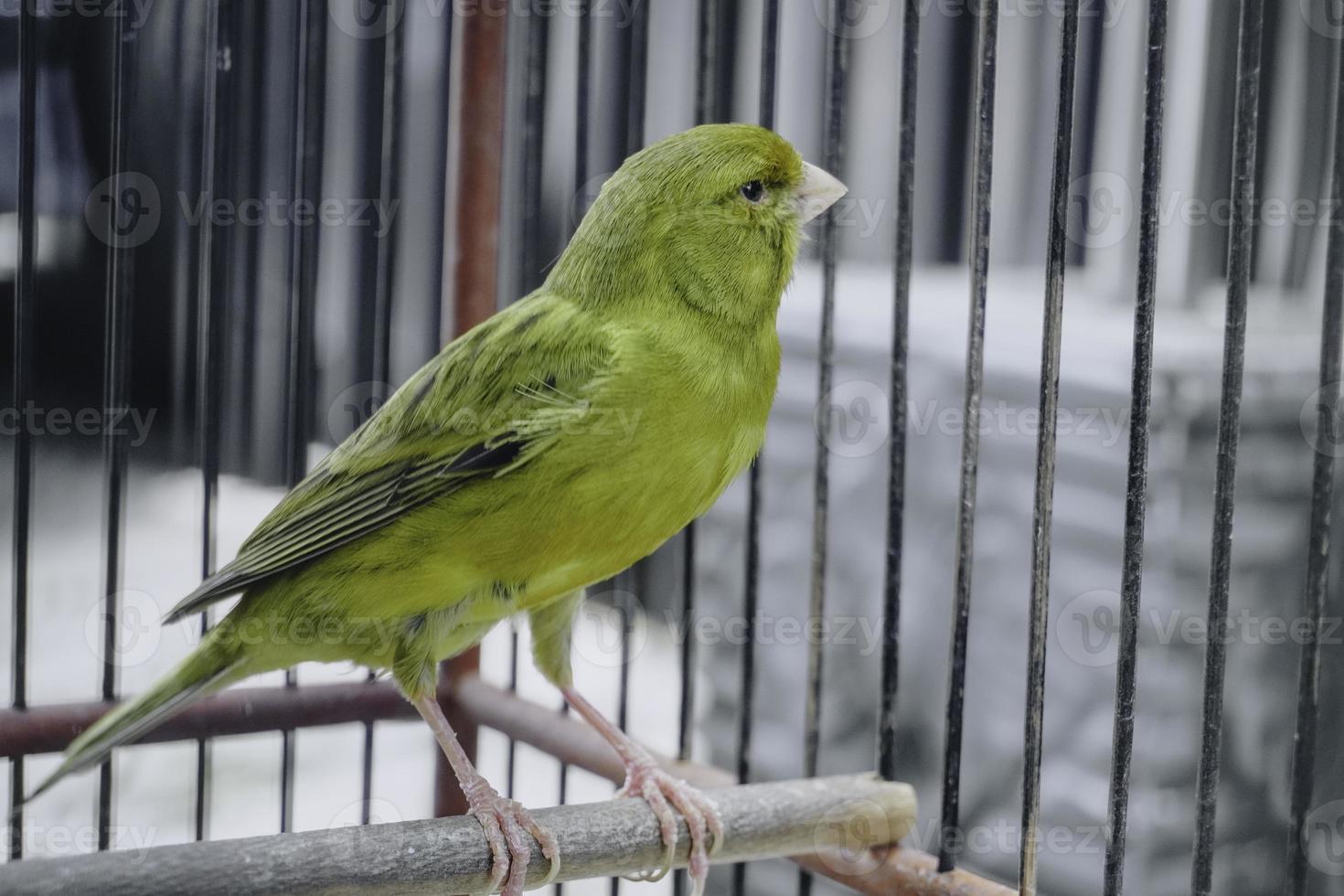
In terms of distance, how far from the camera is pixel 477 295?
7.96ft

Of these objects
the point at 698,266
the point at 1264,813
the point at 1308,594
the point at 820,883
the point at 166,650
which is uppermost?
the point at 698,266

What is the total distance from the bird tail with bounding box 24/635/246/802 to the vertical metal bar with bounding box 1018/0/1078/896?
3.62 ft

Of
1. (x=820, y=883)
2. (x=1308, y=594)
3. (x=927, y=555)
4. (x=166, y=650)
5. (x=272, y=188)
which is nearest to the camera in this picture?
(x=1308, y=594)

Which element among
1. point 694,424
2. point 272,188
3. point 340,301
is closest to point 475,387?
point 694,424

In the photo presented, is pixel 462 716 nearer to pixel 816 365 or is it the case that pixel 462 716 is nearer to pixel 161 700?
pixel 161 700

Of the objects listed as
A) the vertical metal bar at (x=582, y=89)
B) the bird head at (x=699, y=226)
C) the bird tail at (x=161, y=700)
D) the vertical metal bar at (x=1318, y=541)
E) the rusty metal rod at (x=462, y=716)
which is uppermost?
the vertical metal bar at (x=582, y=89)

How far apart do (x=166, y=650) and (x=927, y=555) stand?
1.85 metres

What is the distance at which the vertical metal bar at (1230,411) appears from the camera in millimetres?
1482

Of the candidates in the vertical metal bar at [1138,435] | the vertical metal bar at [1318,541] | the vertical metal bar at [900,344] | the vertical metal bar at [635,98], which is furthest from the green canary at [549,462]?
the vertical metal bar at [1318,541]

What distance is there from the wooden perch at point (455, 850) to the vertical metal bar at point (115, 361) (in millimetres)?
578

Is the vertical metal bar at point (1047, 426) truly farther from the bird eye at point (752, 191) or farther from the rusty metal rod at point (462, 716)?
the bird eye at point (752, 191)

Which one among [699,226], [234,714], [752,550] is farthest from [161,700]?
[699,226]

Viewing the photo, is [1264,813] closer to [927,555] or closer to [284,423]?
[927,555]

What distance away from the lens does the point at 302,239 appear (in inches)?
82.4
